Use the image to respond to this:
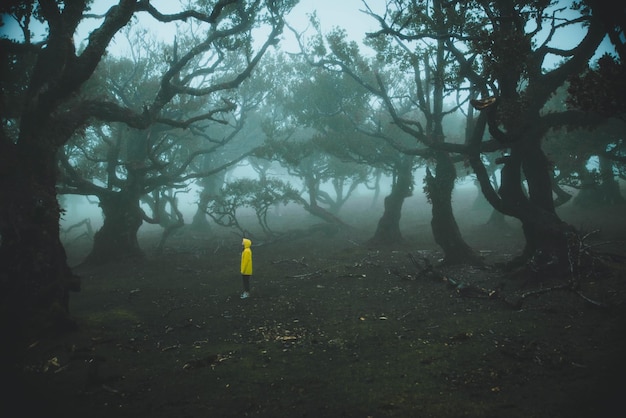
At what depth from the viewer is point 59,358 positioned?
8.41 meters

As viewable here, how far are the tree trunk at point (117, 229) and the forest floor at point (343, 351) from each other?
5.40m

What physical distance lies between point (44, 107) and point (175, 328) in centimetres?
836

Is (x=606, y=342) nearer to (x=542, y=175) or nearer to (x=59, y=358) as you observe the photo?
(x=542, y=175)

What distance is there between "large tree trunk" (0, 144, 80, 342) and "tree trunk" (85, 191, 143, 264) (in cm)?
1161

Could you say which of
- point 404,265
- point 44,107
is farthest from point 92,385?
point 404,265

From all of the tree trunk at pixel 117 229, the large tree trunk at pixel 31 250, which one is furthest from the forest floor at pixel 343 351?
the tree trunk at pixel 117 229

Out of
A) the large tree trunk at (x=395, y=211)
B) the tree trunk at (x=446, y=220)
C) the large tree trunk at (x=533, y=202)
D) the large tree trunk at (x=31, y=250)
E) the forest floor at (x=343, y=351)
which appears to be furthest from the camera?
the large tree trunk at (x=395, y=211)

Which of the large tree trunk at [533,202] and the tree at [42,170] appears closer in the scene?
the tree at [42,170]

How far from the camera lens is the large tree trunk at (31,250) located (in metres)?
9.80

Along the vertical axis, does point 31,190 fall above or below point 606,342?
above

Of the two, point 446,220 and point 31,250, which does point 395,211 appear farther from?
point 31,250

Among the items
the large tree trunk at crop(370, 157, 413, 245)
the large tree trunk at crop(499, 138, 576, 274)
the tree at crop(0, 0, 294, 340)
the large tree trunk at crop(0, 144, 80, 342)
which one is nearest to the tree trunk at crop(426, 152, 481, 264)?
the large tree trunk at crop(499, 138, 576, 274)

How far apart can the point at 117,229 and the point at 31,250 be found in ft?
41.4

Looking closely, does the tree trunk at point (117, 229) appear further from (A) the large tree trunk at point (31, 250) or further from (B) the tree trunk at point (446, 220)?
(B) the tree trunk at point (446, 220)
